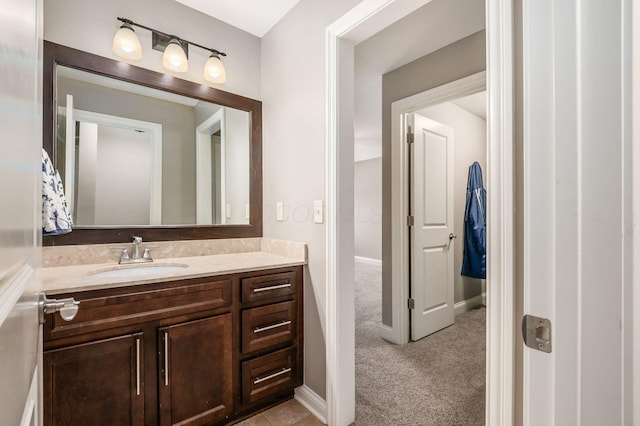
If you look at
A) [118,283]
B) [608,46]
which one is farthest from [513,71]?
[118,283]

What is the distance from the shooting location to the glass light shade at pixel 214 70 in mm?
1966

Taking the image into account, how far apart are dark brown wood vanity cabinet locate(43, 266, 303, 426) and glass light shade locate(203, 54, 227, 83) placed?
1.34 m

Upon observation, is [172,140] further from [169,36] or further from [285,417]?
[285,417]

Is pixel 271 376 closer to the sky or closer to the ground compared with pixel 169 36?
closer to the ground

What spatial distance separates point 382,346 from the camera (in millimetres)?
2545

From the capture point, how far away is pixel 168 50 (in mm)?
1809

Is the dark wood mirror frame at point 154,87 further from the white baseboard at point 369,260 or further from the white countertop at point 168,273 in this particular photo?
the white baseboard at point 369,260

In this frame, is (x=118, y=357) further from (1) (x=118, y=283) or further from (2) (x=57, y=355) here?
(1) (x=118, y=283)

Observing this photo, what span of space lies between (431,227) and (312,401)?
5.92 feet

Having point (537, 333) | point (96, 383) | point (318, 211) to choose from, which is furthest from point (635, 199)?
point (96, 383)

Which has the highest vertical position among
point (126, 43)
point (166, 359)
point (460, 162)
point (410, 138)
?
point (126, 43)

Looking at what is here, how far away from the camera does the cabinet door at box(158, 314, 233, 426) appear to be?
1.35 m

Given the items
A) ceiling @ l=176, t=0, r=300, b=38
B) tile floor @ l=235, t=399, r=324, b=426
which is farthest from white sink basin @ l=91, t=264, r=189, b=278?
ceiling @ l=176, t=0, r=300, b=38

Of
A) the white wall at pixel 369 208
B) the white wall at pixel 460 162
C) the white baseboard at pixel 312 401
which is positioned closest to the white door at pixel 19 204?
the white baseboard at pixel 312 401
